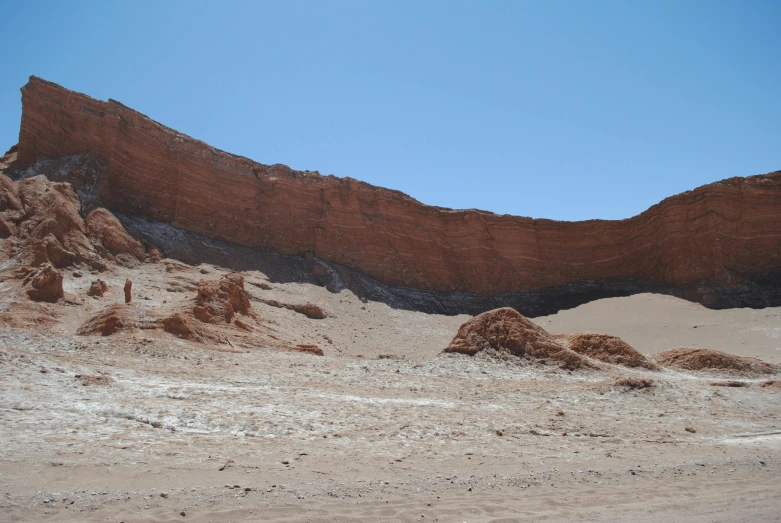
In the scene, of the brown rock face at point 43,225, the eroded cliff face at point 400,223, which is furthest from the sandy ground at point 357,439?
the eroded cliff face at point 400,223

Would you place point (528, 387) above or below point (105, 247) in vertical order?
below

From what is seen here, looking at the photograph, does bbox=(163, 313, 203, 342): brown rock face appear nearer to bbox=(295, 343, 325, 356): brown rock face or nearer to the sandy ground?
the sandy ground

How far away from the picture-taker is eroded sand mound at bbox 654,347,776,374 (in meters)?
16.5

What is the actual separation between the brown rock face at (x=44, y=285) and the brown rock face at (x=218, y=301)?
4.73 meters

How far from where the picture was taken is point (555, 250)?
42.2m

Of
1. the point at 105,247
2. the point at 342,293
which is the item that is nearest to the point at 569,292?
the point at 342,293

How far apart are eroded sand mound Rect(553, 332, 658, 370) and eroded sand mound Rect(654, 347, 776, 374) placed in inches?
57.1

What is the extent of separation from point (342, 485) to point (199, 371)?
701 centimetres

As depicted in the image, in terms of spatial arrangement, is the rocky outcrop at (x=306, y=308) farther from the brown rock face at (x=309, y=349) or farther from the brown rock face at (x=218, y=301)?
the brown rock face at (x=309, y=349)

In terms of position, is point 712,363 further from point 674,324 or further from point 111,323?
point 111,323

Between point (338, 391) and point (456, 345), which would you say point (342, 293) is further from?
point (338, 391)

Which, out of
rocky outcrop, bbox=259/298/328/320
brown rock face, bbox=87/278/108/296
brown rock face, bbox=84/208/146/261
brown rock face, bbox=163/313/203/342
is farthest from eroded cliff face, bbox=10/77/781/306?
brown rock face, bbox=163/313/203/342

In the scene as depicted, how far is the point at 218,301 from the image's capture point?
19.1 meters

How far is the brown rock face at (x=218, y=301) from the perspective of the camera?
59.5 ft
